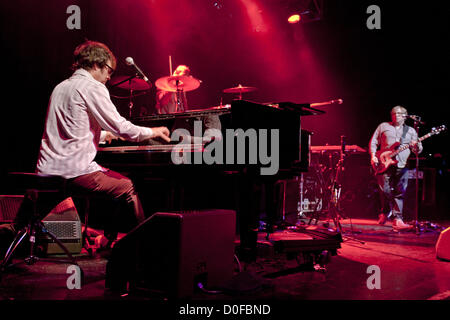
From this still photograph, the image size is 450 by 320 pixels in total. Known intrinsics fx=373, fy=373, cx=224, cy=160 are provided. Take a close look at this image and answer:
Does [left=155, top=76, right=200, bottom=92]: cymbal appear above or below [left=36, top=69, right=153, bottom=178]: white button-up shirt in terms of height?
above

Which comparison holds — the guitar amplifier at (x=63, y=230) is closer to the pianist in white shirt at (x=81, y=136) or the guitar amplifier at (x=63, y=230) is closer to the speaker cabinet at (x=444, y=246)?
the pianist in white shirt at (x=81, y=136)

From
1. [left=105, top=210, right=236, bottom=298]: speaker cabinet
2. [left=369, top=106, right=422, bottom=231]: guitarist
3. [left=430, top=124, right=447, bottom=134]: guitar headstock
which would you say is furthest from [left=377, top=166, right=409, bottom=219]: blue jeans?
[left=105, top=210, right=236, bottom=298]: speaker cabinet

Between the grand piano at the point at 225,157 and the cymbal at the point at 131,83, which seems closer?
the grand piano at the point at 225,157

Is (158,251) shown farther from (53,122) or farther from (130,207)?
(53,122)

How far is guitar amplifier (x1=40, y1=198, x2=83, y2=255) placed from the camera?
3.91m

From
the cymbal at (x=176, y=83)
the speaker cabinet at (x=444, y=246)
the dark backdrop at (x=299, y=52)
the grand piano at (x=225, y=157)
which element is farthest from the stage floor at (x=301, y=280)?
the dark backdrop at (x=299, y=52)

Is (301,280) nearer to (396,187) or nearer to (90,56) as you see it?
(90,56)

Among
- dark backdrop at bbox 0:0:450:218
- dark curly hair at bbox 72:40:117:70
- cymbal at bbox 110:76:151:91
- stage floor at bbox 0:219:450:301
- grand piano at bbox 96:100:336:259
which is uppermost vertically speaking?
dark backdrop at bbox 0:0:450:218

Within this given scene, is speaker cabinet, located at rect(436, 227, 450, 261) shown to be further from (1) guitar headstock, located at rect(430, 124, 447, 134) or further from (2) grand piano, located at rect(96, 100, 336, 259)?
(1) guitar headstock, located at rect(430, 124, 447, 134)

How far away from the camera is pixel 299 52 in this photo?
9.81m

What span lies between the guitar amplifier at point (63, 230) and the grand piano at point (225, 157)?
0.69 meters

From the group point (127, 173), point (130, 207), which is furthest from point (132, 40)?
A: point (130, 207)

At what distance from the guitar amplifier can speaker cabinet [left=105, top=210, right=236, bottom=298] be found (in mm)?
1527

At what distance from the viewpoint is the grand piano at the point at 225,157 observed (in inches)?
130
